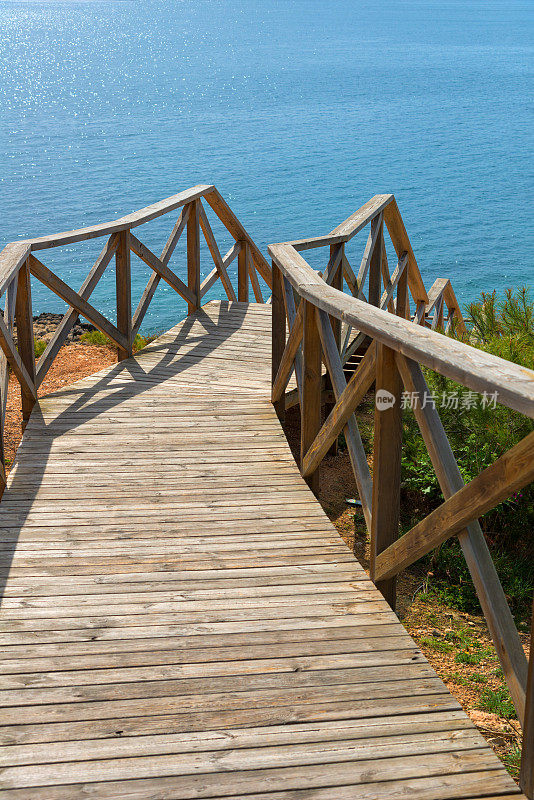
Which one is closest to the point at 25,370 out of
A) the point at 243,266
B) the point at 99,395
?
the point at 99,395

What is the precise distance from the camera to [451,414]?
5207 mm

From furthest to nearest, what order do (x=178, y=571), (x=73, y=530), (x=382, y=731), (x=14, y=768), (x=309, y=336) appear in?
(x=309, y=336) → (x=73, y=530) → (x=178, y=571) → (x=382, y=731) → (x=14, y=768)

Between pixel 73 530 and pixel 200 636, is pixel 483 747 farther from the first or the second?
pixel 73 530

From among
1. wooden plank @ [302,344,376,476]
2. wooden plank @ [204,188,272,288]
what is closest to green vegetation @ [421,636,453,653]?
wooden plank @ [302,344,376,476]

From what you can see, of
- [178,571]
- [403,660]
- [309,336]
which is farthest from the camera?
[309,336]

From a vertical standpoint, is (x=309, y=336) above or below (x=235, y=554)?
above

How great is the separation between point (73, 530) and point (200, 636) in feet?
3.54

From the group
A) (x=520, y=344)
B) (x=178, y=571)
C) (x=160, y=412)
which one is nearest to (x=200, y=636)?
(x=178, y=571)

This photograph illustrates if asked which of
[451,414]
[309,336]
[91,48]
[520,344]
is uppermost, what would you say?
[91,48]

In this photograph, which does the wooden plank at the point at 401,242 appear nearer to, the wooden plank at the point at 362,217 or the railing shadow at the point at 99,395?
the wooden plank at the point at 362,217

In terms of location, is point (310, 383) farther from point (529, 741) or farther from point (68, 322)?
point (529, 741)

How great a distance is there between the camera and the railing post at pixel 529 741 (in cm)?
188

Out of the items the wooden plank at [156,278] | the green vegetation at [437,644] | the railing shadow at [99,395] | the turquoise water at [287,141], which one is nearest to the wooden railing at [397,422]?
the green vegetation at [437,644]

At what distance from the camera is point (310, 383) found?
4320mm
